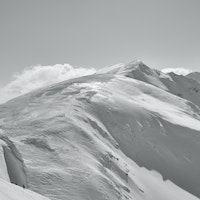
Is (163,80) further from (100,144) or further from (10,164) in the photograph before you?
(10,164)

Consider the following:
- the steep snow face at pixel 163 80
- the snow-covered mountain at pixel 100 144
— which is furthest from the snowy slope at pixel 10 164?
the steep snow face at pixel 163 80

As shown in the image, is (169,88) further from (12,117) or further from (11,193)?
(11,193)

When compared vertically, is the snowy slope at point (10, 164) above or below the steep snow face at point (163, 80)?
below

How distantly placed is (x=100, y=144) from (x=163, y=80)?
1883 inches

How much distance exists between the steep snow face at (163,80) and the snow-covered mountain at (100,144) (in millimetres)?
18273

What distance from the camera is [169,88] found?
236 feet

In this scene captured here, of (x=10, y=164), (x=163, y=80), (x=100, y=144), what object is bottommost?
(x=100, y=144)

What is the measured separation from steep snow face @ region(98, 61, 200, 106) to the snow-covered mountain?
1827 centimetres

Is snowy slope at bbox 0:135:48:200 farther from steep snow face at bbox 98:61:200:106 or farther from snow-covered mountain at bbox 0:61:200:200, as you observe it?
steep snow face at bbox 98:61:200:106

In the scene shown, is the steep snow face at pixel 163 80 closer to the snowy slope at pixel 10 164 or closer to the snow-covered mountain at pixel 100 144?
the snow-covered mountain at pixel 100 144

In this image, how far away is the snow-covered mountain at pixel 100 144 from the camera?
21689 mm

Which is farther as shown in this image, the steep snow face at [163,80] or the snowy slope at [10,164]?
the steep snow face at [163,80]

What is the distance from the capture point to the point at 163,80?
243 feet

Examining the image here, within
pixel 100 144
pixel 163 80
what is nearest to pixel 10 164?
pixel 100 144
